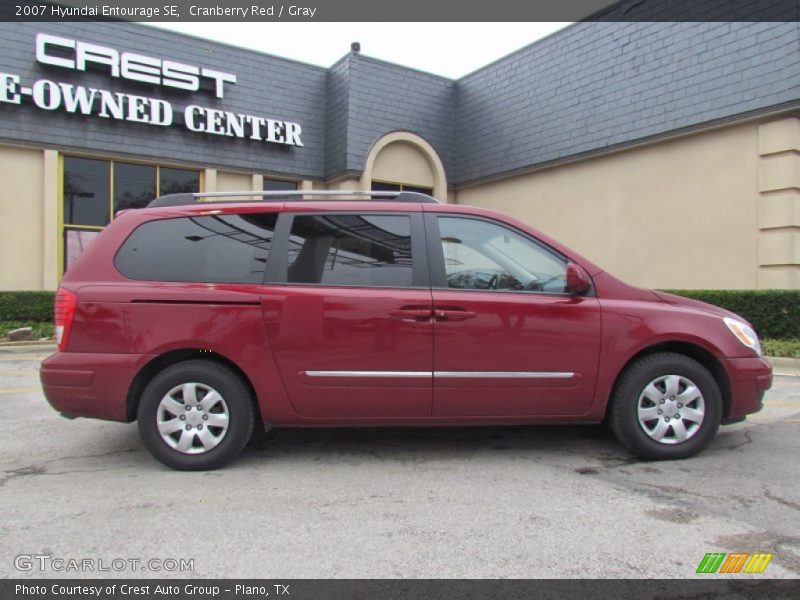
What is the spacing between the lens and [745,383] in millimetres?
4055

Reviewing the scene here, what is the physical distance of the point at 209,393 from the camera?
152 inches

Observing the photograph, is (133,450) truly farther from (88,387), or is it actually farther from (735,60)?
(735,60)

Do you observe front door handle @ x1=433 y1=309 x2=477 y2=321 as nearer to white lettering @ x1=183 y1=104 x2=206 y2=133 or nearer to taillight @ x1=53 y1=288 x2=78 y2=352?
taillight @ x1=53 y1=288 x2=78 y2=352

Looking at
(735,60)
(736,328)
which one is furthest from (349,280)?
(735,60)

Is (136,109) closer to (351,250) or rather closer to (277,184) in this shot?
(277,184)

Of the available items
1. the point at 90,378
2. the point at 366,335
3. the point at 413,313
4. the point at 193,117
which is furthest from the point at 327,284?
the point at 193,117

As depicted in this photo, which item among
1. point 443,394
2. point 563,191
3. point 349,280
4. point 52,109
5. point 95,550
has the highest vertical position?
point 52,109

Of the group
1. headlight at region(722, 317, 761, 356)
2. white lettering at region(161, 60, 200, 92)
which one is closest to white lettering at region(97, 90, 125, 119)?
white lettering at region(161, 60, 200, 92)

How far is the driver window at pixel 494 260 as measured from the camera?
4.05 m

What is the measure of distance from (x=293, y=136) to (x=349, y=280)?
10.7m

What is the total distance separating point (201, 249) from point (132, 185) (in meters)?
9.53

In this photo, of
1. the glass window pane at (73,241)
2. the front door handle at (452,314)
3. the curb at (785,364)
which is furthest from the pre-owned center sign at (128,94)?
the curb at (785,364)

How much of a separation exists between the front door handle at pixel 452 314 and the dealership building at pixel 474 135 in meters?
7.97

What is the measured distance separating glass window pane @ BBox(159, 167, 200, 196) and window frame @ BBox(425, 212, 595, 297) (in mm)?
9972
